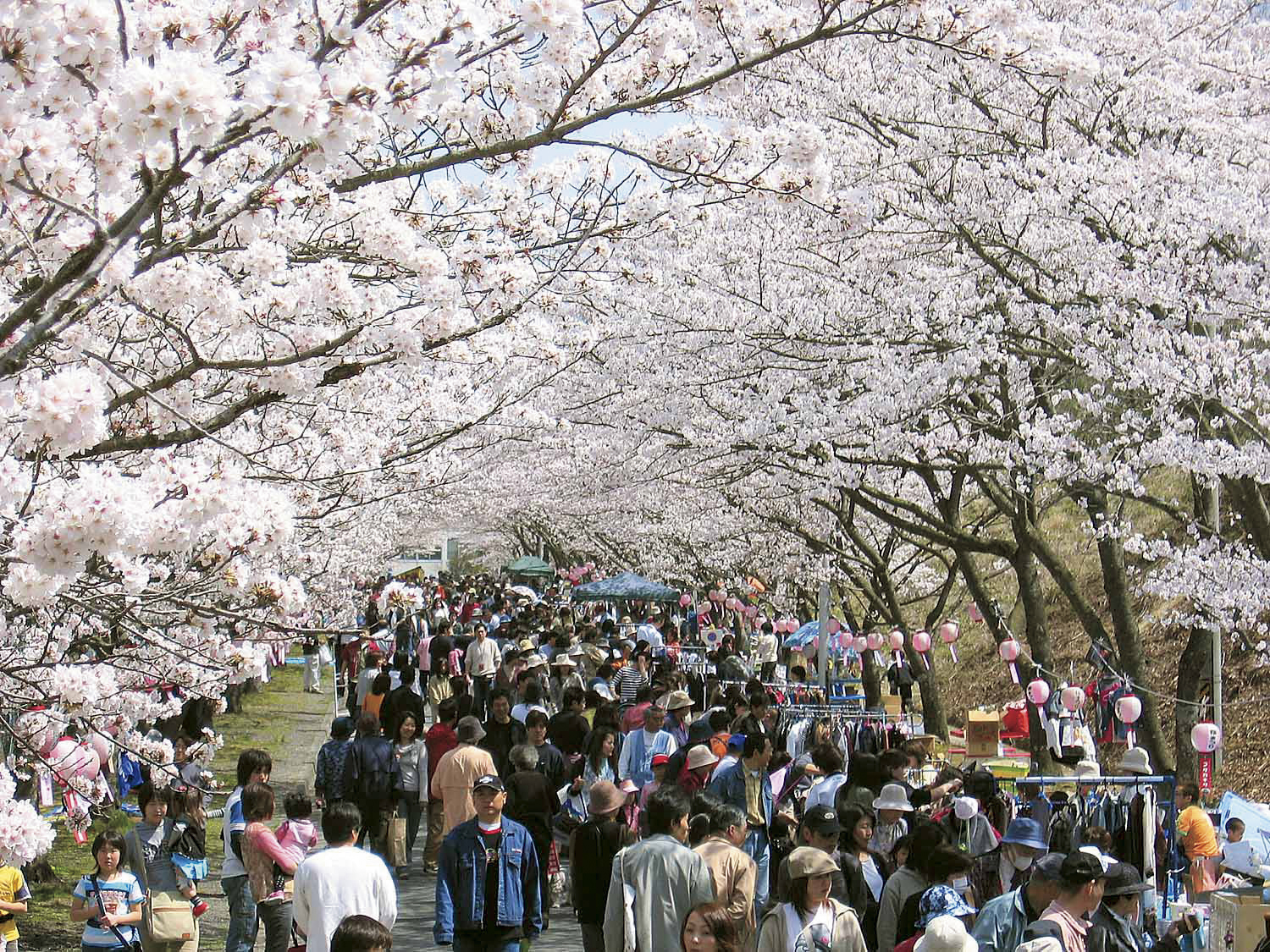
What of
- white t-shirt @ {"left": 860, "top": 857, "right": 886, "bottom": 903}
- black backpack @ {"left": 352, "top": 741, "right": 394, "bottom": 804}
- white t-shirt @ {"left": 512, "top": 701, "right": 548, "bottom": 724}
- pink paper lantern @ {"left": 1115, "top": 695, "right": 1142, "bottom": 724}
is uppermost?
white t-shirt @ {"left": 512, "top": 701, "right": 548, "bottom": 724}

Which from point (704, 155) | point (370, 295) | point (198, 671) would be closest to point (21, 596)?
point (370, 295)

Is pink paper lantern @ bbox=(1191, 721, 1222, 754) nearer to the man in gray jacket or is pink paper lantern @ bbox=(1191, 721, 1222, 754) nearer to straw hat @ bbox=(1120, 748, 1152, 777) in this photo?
straw hat @ bbox=(1120, 748, 1152, 777)

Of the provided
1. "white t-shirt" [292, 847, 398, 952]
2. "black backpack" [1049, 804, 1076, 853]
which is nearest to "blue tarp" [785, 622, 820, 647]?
"black backpack" [1049, 804, 1076, 853]

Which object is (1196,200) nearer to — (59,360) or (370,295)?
(370,295)

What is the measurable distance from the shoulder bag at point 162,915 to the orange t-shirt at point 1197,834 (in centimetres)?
644

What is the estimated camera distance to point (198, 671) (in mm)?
8766

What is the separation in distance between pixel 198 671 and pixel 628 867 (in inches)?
126

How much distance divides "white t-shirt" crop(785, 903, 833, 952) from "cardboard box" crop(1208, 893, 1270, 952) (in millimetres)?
2622

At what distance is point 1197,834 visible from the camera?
381 inches

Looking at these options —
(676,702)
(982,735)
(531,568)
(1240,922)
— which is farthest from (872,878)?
(531,568)

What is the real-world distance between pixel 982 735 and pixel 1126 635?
3671 mm

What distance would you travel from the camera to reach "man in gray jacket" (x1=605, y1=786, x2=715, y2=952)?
6910 millimetres

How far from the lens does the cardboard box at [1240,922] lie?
7.41 m

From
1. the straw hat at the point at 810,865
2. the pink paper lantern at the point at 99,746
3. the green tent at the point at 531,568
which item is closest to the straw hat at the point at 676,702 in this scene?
the pink paper lantern at the point at 99,746
